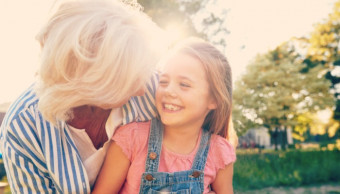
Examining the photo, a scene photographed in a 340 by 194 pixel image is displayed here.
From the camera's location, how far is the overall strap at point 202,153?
1821mm

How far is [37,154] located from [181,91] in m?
0.73

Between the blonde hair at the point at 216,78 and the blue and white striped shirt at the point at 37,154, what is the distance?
0.77m

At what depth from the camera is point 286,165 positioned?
6.83 meters

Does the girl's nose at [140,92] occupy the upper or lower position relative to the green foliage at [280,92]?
lower

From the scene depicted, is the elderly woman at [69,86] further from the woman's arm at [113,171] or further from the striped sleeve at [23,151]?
the woman's arm at [113,171]

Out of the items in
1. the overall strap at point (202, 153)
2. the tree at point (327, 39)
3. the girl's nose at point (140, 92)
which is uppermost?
the tree at point (327, 39)

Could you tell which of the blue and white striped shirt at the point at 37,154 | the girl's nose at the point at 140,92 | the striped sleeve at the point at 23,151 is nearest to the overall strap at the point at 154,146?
the girl's nose at the point at 140,92

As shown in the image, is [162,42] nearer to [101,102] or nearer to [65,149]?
[101,102]

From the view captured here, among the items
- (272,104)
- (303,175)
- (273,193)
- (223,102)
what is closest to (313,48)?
(272,104)

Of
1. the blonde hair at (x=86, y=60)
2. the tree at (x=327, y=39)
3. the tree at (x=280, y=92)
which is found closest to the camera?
the blonde hair at (x=86, y=60)

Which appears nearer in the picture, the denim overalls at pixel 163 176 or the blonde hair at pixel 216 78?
the denim overalls at pixel 163 176

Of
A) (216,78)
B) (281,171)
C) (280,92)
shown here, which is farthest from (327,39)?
(216,78)

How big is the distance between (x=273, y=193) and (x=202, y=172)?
149 inches

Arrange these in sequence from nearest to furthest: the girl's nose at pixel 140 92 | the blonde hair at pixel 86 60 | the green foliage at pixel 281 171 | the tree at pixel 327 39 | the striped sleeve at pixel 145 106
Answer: the blonde hair at pixel 86 60, the girl's nose at pixel 140 92, the striped sleeve at pixel 145 106, the green foliage at pixel 281 171, the tree at pixel 327 39
